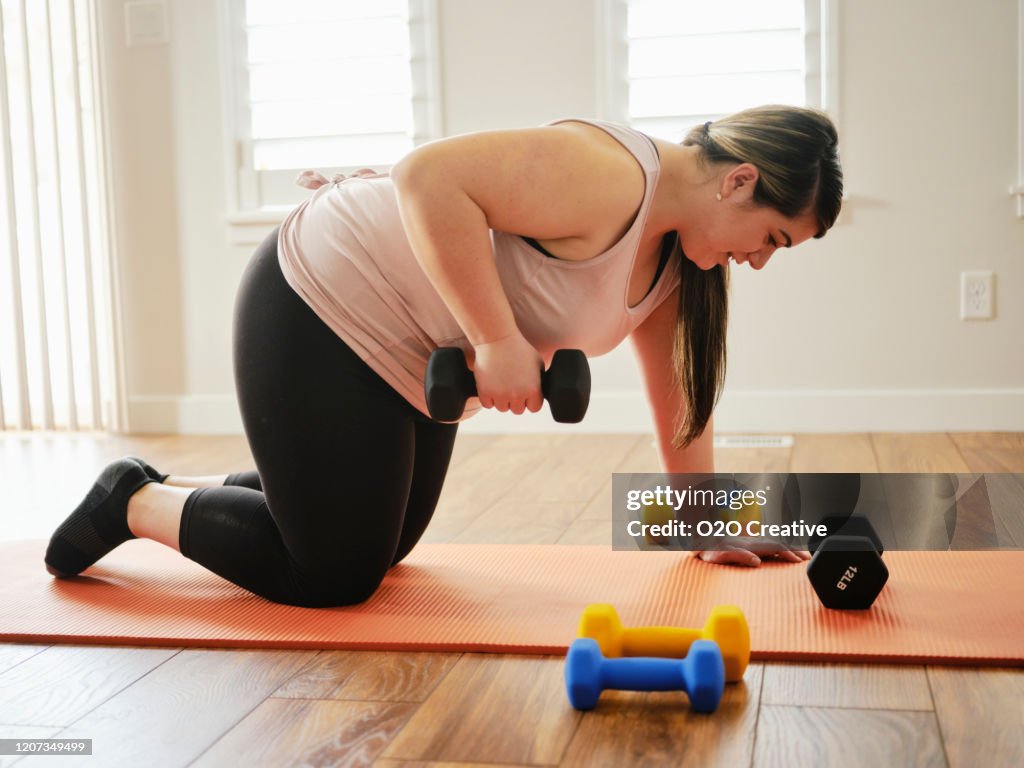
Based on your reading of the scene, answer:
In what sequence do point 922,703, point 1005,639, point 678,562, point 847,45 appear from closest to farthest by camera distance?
point 922,703, point 1005,639, point 678,562, point 847,45

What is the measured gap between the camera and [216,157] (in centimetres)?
342

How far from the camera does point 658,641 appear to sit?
3.88 ft

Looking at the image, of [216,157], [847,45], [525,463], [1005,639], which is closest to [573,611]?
[1005,639]

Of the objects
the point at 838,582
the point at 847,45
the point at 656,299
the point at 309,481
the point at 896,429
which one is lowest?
the point at 896,429

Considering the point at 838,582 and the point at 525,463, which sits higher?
the point at 838,582

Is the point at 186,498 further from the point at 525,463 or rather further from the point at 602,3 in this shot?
the point at 602,3

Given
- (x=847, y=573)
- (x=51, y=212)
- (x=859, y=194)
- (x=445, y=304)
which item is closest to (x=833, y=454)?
(x=859, y=194)

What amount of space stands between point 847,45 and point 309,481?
2258mm

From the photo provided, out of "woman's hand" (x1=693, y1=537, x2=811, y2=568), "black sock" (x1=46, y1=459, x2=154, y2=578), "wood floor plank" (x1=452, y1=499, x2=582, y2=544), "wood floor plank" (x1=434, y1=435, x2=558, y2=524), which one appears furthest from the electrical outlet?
"black sock" (x1=46, y1=459, x2=154, y2=578)

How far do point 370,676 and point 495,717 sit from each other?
0.19 m

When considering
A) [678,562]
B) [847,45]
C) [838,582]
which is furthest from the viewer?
[847,45]

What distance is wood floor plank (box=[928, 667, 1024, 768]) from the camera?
3.18 ft

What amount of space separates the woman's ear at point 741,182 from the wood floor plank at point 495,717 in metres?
0.59

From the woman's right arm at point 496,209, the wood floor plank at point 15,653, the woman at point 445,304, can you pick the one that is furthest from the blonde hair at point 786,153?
the wood floor plank at point 15,653
